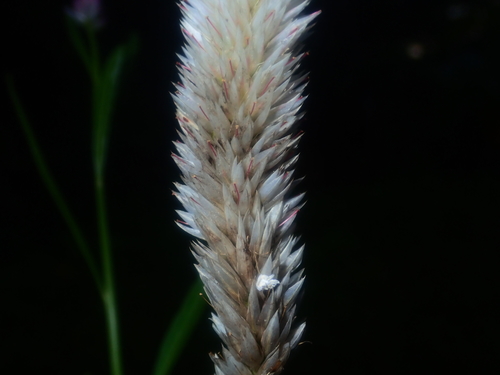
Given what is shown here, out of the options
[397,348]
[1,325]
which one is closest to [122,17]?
[1,325]

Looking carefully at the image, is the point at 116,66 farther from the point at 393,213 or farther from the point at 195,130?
the point at 393,213

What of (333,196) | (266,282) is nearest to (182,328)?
(266,282)

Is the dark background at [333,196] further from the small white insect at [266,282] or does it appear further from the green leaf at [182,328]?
the small white insect at [266,282]

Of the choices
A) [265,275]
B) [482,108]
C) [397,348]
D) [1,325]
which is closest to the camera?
[265,275]

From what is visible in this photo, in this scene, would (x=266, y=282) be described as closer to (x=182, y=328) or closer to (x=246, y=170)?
(x=246, y=170)

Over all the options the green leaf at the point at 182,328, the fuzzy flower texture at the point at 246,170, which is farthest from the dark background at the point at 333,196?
the fuzzy flower texture at the point at 246,170

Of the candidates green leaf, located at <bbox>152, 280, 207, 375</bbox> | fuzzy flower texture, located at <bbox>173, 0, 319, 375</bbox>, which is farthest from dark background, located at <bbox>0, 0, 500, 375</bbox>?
fuzzy flower texture, located at <bbox>173, 0, 319, 375</bbox>

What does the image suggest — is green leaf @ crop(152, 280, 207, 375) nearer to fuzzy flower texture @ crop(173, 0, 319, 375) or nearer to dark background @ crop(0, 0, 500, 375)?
fuzzy flower texture @ crop(173, 0, 319, 375)
